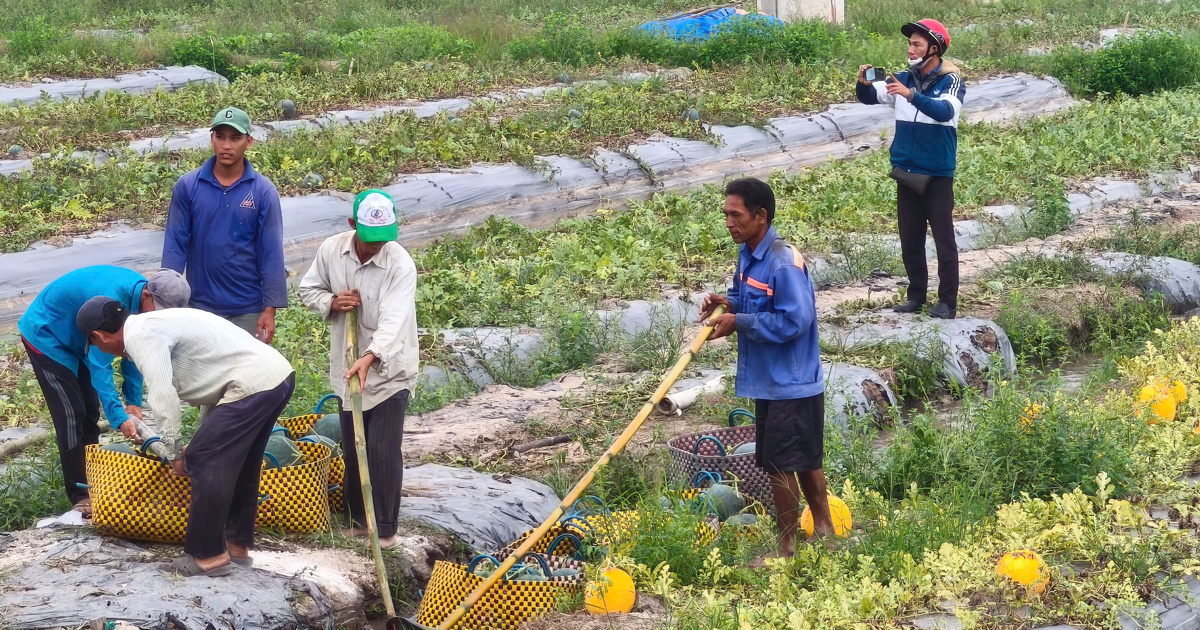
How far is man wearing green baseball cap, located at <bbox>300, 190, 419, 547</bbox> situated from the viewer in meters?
4.29

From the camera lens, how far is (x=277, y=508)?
4.46 m

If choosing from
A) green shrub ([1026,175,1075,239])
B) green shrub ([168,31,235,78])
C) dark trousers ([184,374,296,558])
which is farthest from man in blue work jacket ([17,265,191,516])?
green shrub ([168,31,235,78])

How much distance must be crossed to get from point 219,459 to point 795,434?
1.92m

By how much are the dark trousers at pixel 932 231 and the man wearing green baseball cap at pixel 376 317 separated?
362cm

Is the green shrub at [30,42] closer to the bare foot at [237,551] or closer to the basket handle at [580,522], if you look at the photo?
the bare foot at [237,551]

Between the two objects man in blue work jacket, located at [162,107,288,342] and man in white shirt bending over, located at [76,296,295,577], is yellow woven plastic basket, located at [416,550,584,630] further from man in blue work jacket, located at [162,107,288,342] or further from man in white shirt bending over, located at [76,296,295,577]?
man in blue work jacket, located at [162,107,288,342]

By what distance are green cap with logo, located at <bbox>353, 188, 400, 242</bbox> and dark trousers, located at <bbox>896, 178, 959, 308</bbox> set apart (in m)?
3.69

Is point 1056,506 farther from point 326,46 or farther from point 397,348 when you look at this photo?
point 326,46

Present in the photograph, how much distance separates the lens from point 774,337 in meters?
4.15

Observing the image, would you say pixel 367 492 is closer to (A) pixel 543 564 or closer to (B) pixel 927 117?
(A) pixel 543 564

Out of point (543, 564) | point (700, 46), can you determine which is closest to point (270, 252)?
point (543, 564)

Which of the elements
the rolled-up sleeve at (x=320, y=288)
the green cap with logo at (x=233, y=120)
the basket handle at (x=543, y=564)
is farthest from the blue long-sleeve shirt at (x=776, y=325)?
the green cap with logo at (x=233, y=120)

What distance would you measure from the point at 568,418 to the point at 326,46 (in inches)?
470

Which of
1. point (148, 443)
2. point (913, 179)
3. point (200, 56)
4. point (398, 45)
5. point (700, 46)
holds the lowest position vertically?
point (148, 443)
